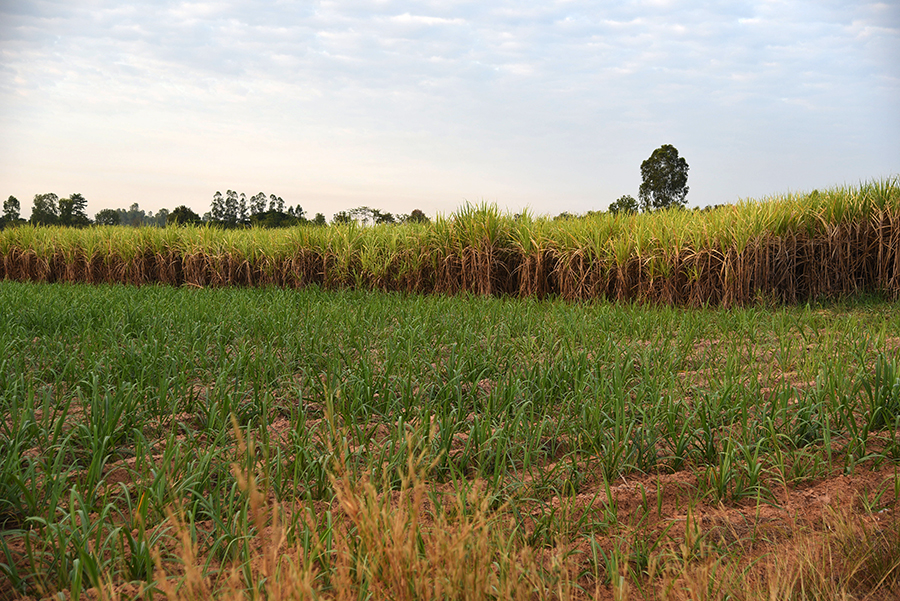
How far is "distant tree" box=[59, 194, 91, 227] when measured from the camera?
33938 mm

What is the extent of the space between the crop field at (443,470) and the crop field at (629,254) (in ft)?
7.55

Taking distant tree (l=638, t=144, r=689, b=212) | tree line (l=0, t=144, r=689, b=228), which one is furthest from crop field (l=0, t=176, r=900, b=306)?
distant tree (l=638, t=144, r=689, b=212)

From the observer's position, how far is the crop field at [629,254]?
6.50 metres

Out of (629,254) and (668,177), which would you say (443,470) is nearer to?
(629,254)

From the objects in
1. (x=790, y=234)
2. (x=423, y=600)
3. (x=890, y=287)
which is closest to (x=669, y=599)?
(x=423, y=600)

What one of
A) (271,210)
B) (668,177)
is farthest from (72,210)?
(668,177)

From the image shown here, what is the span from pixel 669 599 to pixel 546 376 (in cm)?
160

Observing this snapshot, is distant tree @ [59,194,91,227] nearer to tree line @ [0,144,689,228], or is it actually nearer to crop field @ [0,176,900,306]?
tree line @ [0,144,689,228]

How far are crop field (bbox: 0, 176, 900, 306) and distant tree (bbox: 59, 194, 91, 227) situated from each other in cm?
3002

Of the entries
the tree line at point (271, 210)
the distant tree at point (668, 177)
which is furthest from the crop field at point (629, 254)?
the distant tree at point (668, 177)

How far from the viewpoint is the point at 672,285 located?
6656 mm

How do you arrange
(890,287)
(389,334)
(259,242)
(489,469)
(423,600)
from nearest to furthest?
(423,600) < (489,469) < (389,334) < (890,287) < (259,242)

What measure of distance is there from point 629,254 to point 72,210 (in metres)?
44.4

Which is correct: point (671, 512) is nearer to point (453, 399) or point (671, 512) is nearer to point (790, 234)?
point (453, 399)
